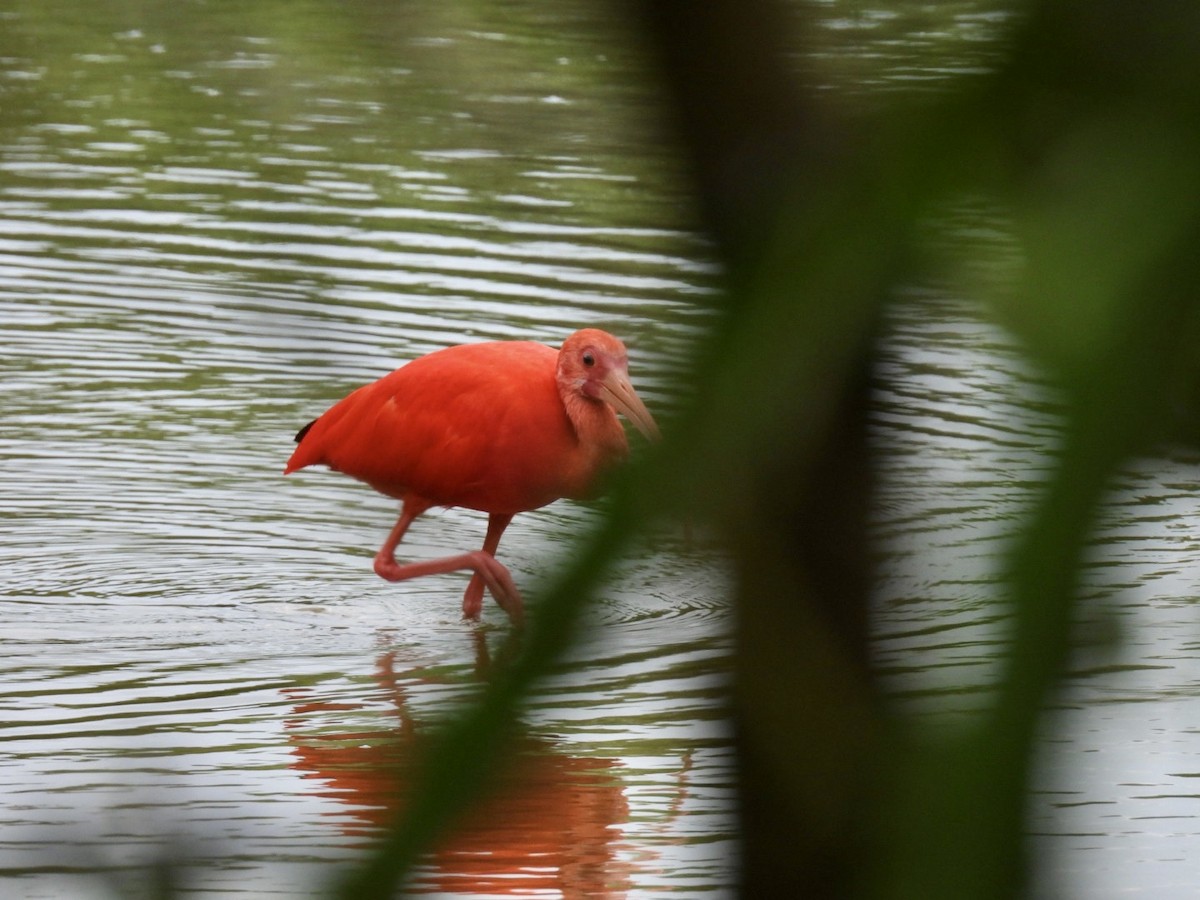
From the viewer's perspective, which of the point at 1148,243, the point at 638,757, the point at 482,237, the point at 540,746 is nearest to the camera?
the point at 1148,243

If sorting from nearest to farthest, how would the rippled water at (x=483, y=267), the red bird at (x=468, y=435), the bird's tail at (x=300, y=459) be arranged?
1. the rippled water at (x=483, y=267)
2. the red bird at (x=468, y=435)
3. the bird's tail at (x=300, y=459)

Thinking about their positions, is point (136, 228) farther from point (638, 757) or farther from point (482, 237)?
point (638, 757)

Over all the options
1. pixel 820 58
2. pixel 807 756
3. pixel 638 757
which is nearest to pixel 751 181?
pixel 820 58

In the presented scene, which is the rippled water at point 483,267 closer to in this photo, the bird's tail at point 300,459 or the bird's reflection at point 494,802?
the bird's reflection at point 494,802

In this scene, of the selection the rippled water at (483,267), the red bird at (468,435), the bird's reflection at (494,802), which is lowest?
the red bird at (468,435)

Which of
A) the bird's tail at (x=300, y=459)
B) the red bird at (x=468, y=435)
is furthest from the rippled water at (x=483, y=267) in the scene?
the bird's tail at (x=300, y=459)

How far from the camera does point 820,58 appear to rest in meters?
0.47

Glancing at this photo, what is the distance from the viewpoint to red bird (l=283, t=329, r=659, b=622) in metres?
4.50

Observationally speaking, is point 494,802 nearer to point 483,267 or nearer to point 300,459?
point 483,267

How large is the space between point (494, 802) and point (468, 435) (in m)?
4.22

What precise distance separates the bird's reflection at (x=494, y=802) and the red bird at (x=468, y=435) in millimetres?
479

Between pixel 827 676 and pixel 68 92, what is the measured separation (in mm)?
225

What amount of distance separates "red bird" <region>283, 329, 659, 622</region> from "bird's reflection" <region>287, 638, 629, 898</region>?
1.57ft

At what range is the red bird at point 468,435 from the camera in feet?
14.8
